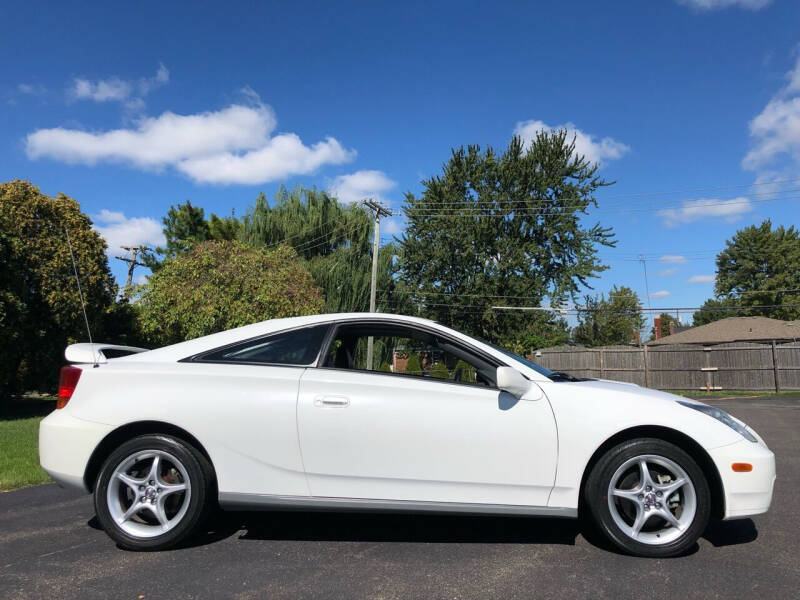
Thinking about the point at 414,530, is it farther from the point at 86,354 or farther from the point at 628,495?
the point at 86,354

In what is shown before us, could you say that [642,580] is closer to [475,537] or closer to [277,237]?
[475,537]

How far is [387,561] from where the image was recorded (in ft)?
10.9

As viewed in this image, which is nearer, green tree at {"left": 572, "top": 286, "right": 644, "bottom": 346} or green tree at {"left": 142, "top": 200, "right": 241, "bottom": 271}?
green tree at {"left": 142, "top": 200, "right": 241, "bottom": 271}

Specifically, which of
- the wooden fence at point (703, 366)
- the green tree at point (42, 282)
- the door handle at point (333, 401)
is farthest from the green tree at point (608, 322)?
the door handle at point (333, 401)

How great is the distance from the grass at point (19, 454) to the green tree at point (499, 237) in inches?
965

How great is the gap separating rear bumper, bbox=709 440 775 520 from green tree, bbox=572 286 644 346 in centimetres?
4550

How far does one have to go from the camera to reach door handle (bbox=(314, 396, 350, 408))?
3506 mm

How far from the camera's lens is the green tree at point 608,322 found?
4866 cm

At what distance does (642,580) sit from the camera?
3.04 metres

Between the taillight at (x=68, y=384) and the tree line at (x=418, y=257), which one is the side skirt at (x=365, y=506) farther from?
the tree line at (x=418, y=257)

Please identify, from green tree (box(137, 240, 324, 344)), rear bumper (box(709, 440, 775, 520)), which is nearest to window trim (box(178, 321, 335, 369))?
rear bumper (box(709, 440, 775, 520))

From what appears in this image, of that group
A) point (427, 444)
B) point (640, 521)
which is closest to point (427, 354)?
point (427, 444)

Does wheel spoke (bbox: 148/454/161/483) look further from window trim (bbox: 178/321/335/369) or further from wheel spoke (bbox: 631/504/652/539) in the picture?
wheel spoke (bbox: 631/504/652/539)

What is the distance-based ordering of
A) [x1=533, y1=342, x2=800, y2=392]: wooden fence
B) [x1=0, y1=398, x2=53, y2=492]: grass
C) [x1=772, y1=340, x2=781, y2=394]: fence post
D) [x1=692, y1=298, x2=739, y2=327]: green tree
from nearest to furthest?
[x1=0, y1=398, x2=53, y2=492]: grass, [x1=772, y1=340, x2=781, y2=394]: fence post, [x1=533, y1=342, x2=800, y2=392]: wooden fence, [x1=692, y1=298, x2=739, y2=327]: green tree
